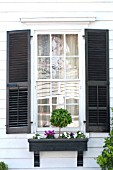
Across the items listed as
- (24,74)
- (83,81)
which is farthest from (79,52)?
(24,74)

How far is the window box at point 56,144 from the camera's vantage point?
748cm

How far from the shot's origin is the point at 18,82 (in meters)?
7.75

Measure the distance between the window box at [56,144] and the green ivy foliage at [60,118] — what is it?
0.27 meters

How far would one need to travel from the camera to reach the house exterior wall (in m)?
7.73

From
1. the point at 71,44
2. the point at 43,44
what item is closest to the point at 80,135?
the point at 71,44

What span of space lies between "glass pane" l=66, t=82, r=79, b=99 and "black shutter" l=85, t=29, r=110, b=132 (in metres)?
0.23

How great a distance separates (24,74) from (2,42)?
69 centimetres

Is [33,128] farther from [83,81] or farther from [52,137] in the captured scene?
[83,81]

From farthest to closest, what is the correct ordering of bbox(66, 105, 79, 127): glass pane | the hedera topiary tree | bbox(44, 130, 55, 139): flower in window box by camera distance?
bbox(66, 105, 79, 127): glass pane → bbox(44, 130, 55, 139): flower in window box → the hedera topiary tree

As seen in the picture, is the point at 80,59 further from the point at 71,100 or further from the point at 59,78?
the point at 71,100

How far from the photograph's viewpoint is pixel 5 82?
25.7 ft
